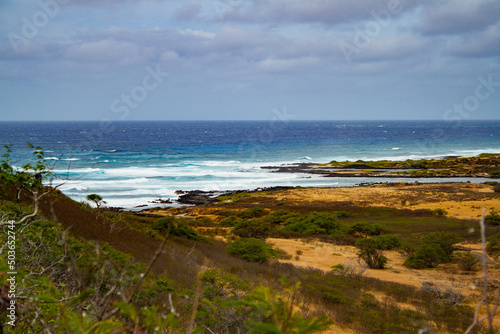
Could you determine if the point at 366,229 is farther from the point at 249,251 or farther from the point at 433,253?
the point at 249,251

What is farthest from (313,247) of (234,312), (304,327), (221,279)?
(304,327)

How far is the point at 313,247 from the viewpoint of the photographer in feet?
61.4

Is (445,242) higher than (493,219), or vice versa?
(445,242)

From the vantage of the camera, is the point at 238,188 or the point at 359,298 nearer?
the point at 359,298

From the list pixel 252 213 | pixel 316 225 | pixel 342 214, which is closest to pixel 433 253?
pixel 316 225

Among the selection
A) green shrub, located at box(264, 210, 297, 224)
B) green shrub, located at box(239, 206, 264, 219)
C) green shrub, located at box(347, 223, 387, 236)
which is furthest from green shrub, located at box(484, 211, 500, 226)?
green shrub, located at box(239, 206, 264, 219)

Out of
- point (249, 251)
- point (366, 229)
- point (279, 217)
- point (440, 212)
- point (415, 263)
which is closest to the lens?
point (249, 251)

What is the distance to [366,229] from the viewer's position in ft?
70.4

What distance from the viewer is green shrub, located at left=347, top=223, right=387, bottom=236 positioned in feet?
70.1

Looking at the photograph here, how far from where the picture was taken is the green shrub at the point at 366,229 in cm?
2138

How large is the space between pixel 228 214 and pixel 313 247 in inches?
545

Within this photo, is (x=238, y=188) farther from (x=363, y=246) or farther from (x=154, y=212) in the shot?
(x=363, y=246)

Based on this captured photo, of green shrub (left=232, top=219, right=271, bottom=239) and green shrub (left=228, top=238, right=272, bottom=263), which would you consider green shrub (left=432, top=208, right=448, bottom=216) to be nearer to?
green shrub (left=232, top=219, right=271, bottom=239)

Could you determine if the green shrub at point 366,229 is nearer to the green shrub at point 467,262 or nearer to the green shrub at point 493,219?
the green shrub at point 493,219
